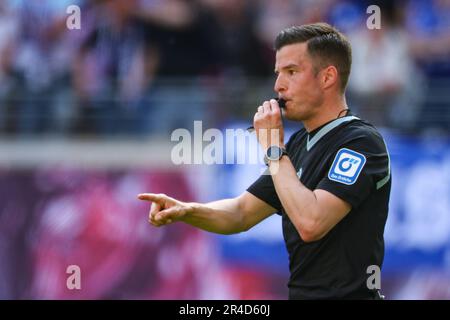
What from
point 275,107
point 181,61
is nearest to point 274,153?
point 275,107

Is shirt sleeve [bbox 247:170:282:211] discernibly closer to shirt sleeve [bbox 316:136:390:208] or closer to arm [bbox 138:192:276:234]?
arm [bbox 138:192:276:234]

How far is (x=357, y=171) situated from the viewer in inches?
215

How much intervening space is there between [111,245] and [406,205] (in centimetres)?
300

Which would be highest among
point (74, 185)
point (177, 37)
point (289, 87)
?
point (177, 37)

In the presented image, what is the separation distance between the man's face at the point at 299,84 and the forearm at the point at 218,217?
73cm

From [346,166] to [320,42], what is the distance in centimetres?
75

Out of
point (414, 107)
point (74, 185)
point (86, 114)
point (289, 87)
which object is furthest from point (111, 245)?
point (289, 87)

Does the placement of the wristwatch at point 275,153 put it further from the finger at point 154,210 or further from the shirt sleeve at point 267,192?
the finger at point 154,210

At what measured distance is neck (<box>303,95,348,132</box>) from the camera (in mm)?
5801

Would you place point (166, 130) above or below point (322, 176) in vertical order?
above

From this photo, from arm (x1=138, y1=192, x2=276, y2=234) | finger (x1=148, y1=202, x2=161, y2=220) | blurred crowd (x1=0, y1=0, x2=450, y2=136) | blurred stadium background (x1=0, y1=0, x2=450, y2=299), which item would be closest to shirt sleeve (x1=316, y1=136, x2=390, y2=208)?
arm (x1=138, y1=192, x2=276, y2=234)

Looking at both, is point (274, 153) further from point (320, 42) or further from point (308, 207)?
point (320, 42)

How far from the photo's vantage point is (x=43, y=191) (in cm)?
1089
